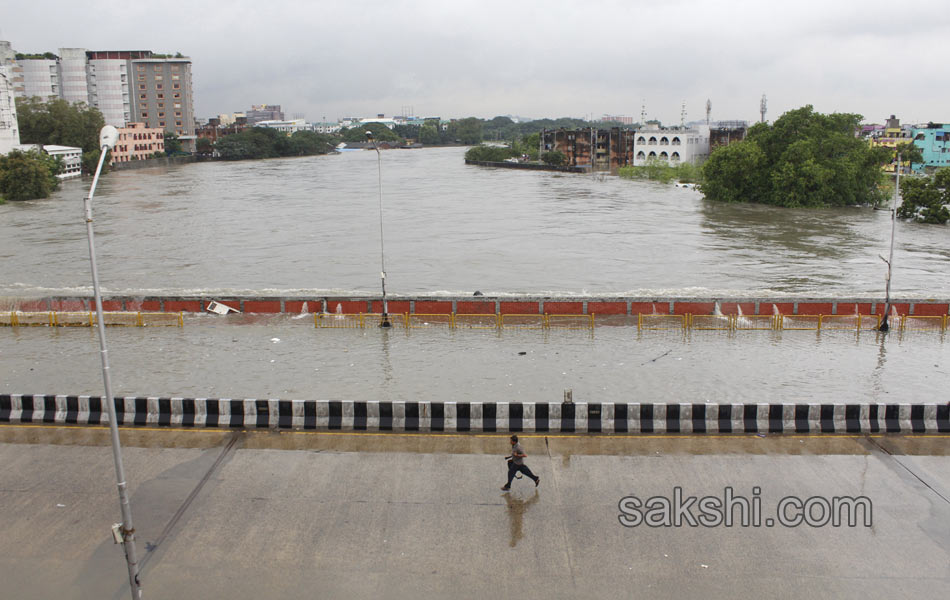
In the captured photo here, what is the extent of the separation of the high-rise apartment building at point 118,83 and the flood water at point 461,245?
65.6 m

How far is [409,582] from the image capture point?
8039mm

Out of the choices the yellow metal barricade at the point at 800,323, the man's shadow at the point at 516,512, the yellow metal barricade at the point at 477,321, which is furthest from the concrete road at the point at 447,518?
the yellow metal barricade at the point at 800,323

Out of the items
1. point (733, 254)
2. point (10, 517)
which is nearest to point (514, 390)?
point (10, 517)

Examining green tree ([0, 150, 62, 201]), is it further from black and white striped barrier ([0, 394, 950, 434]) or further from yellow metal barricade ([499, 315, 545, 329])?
black and white striped barrier ([0, 394, 950, 434])

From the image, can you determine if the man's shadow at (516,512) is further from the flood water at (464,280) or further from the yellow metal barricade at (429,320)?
the yellow metal barricade at (429,320)

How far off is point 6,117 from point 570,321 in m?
83.5

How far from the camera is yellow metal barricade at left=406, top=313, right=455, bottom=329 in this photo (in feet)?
67.2

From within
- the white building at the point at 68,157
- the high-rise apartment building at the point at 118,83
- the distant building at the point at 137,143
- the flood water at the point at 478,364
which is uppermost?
the high-rise apartment building at the point at 118,83

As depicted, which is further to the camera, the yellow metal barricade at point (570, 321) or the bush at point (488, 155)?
the bush at point (488, 155)

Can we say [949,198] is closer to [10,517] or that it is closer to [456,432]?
[456,432]

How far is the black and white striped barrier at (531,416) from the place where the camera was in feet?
39.6

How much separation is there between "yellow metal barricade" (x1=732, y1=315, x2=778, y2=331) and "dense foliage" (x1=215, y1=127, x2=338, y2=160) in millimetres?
125262

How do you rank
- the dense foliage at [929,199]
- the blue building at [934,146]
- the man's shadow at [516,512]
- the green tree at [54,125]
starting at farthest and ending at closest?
the green tree at [54,125] < the blue building at [934,146] < the dense foliage at [929,199] < the man's shadow at [516,512]

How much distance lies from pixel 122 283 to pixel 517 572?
90.2 ft
